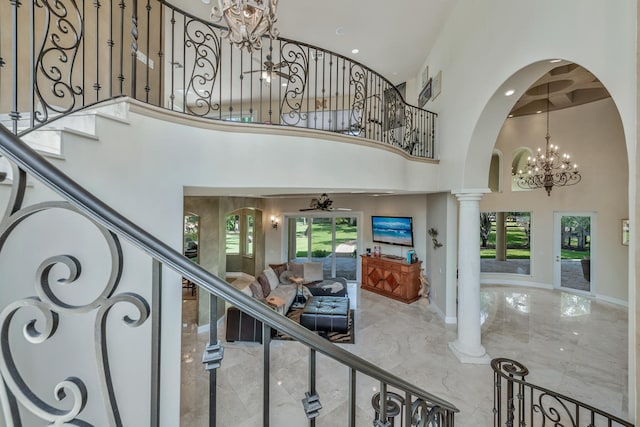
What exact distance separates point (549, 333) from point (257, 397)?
535cm

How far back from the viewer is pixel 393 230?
26.4ft

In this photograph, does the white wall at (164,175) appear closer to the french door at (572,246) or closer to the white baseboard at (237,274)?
the white baseboard at (237,274)

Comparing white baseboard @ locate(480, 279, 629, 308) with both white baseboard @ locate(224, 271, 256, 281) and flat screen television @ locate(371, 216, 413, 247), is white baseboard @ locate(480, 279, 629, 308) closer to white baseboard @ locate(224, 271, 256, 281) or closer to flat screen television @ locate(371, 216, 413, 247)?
flat screen television @ locate(371, 216, 413, 247)

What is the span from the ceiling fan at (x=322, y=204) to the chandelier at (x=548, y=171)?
5047mm

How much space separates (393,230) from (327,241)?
249 centimetres

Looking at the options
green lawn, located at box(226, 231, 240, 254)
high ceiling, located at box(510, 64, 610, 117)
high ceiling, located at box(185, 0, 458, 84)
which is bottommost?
green lawn, located at box(226, 231, 240, 254)

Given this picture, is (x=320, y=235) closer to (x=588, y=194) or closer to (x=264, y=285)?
(x=264, y=285)

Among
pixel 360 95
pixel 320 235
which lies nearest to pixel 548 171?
pixel 360 95

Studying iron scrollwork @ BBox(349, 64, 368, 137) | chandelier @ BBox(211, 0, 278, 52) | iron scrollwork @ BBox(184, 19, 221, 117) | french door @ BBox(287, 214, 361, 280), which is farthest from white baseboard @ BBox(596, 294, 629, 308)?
iron scrollwork @ BBox(184, 19, 221, 117)

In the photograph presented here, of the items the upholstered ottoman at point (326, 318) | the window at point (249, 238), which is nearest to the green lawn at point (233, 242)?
the window at point (249, 238)

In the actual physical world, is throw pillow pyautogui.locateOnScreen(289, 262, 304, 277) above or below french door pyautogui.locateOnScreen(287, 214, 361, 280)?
below

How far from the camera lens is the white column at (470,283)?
4.33 metres

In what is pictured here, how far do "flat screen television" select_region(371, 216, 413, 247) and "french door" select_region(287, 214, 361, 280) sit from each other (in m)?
0.72

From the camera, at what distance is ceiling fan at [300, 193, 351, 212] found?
812cm
